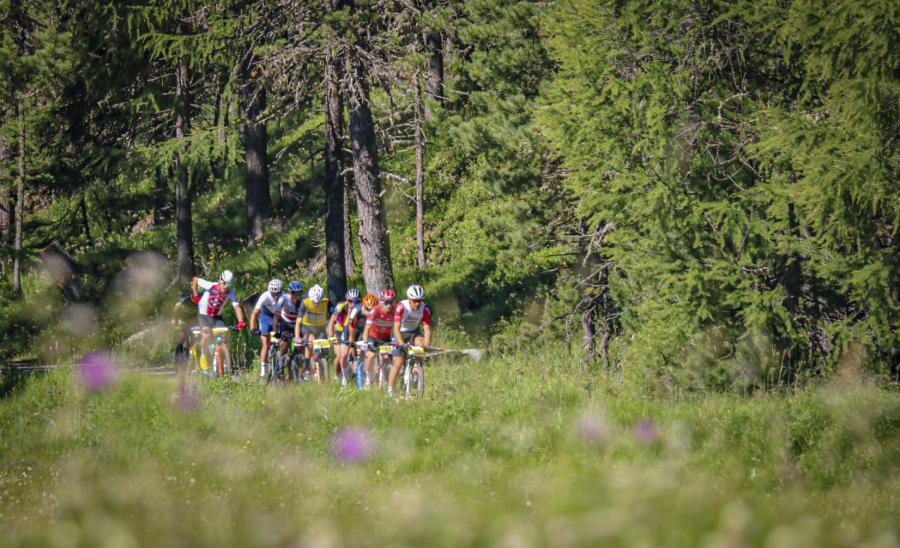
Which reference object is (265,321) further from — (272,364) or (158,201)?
(158,201)

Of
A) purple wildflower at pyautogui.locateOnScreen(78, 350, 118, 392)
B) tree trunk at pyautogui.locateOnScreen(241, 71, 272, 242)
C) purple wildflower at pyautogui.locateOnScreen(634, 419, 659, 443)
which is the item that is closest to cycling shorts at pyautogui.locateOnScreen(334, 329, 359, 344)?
purple wildflower at pyautogui.locateOnScreen(78, 350, 118, 392)

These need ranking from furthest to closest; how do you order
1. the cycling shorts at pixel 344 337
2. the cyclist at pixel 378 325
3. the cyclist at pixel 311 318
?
the cyclist at pixel 311 318 → the cycling shorts at pixel 344 337 → the cyclist at pixel 378 325

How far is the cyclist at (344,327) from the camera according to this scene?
18.4 metres

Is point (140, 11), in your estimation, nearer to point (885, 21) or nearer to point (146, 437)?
point (146, 437)

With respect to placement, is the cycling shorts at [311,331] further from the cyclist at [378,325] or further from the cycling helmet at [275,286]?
the cyclist at [378,325]

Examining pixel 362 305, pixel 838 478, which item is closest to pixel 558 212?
pixel 362 305

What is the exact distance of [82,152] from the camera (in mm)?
24703

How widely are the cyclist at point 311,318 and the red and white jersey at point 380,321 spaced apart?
5.00ft

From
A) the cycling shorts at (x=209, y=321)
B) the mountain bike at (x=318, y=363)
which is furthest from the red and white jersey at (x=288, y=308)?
the cycling shorts at (x=209, y=321)

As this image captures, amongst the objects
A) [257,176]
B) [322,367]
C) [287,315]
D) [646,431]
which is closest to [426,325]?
[322,367]

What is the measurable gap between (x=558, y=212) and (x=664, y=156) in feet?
14.6

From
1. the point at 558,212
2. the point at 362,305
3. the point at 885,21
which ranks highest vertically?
the point at 885,21

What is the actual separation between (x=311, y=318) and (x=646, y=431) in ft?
25.7

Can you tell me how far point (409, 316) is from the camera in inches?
682
